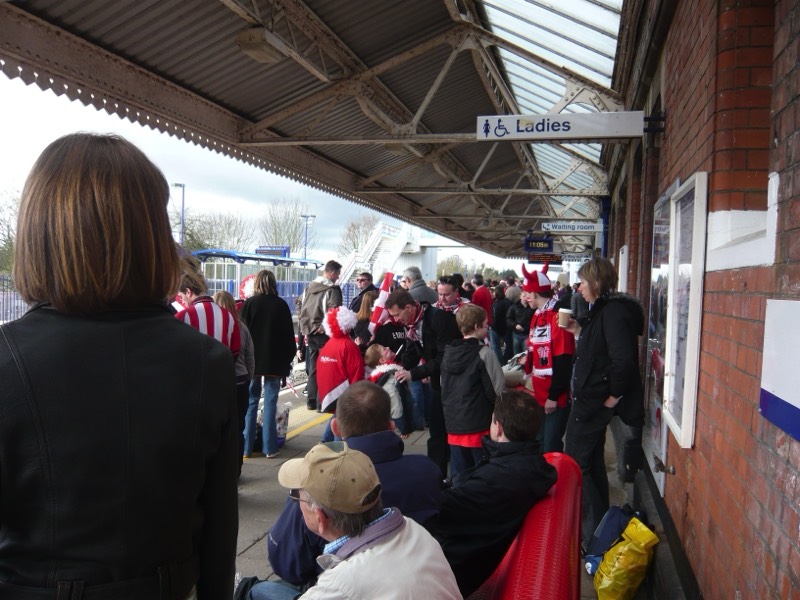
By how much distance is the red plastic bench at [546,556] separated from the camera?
2.06 m

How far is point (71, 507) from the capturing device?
1.18m

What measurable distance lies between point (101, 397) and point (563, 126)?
4.99 metres

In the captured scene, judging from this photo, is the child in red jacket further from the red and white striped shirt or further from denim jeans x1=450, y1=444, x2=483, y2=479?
denim jeans x1=450, y1=444, x2=483, y2=479

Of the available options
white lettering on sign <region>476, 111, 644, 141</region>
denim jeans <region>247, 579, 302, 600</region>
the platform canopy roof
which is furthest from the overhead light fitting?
denim jeans <region>247, 579, 302, 600</region>

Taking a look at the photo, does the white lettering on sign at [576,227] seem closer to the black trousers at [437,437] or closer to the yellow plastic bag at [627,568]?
the black trousers at [437,437]

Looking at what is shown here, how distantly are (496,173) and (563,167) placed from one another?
1875 mm

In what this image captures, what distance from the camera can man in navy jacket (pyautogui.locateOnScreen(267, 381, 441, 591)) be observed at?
2367 millimetres

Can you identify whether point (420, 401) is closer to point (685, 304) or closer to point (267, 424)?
point (267, 424)

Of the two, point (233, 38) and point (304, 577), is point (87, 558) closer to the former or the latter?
point (304, 577)

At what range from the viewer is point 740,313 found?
92.4 inches

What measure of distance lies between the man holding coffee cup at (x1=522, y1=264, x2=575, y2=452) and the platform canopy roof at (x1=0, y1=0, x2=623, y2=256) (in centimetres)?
229

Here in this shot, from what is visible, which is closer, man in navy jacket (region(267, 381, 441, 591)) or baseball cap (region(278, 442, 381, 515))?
baseball cap (region(278, 442, 381, 515))

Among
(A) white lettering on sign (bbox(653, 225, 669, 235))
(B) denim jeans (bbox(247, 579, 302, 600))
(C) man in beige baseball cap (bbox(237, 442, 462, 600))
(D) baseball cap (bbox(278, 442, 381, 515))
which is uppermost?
(A) white lettering on sign (bbox(653, 225, 669, 235))

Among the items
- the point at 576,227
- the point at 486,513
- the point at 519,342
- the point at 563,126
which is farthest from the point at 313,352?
the point at 576,227
